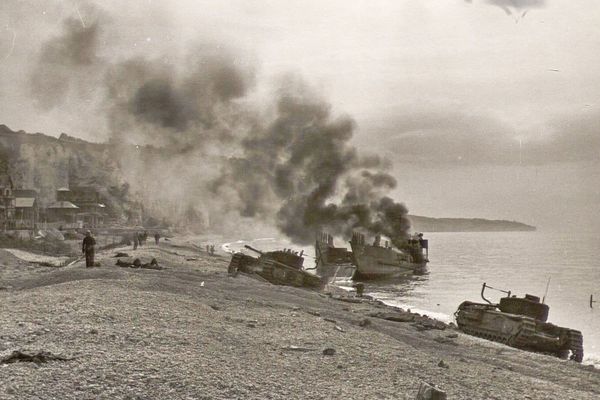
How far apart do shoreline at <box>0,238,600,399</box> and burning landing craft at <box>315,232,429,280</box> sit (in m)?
41.1

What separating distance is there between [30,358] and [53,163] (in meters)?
125

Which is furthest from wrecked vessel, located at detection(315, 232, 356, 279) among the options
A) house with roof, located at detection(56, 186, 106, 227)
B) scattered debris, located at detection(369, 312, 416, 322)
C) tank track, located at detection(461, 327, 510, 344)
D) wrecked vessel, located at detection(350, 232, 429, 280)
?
house with roof, located at detection(56, 186, 106, 227)

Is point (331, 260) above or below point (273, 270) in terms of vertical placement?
below

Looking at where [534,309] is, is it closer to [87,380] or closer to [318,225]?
[87,380]

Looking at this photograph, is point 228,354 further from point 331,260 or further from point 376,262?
point 331,260

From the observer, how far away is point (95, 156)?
5305 inches

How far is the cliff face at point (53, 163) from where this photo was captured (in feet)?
372

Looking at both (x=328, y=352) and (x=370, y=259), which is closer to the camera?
(x=328, y=352)

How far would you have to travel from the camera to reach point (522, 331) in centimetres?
2322

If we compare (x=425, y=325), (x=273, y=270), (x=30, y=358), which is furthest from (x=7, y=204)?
(x=30, y=358)

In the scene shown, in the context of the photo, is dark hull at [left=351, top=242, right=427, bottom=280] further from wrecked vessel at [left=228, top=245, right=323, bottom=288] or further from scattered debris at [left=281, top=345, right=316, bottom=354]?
scattered debris at [left=281, top=345, right=316, bottom=354]

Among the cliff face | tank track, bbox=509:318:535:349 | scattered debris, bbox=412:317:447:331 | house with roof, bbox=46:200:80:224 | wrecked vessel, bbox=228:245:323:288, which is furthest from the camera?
the cliff face

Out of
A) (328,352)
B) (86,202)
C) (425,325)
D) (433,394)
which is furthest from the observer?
(86,202)

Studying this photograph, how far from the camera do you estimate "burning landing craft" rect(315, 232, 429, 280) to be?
205ft
